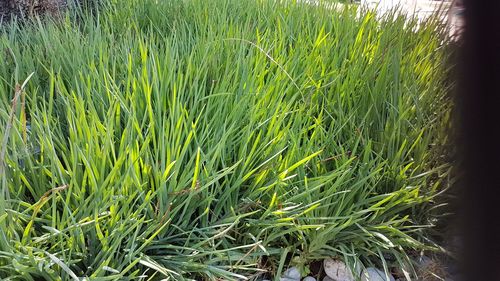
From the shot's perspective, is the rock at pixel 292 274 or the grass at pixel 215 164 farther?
the rock at pixel 292 274

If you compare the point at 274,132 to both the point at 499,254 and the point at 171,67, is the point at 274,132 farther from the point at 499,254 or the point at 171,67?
the point at 499,254

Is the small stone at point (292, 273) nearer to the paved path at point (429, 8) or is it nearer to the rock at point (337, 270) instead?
the rock at point (337, 270)

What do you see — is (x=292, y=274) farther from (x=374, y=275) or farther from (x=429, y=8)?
(x=429, y=8)

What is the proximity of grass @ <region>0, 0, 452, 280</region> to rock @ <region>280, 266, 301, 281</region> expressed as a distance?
0.01m

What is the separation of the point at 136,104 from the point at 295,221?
451 mm

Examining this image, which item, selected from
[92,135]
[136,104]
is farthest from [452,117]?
[136,104]

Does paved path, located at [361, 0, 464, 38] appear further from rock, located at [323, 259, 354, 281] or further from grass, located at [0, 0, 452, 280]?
rock, located at [323, 259, 354, 281]

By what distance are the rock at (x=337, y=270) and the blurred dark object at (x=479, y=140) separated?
0.58m

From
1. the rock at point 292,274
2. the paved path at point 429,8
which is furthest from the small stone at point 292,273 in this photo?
the paved path at point 429,8

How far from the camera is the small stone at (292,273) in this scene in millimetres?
1014

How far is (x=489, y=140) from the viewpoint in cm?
41

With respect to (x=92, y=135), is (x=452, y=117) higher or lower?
higher

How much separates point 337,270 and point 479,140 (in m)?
0.69

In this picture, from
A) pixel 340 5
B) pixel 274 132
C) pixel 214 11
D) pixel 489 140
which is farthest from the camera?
pixel 340 5
